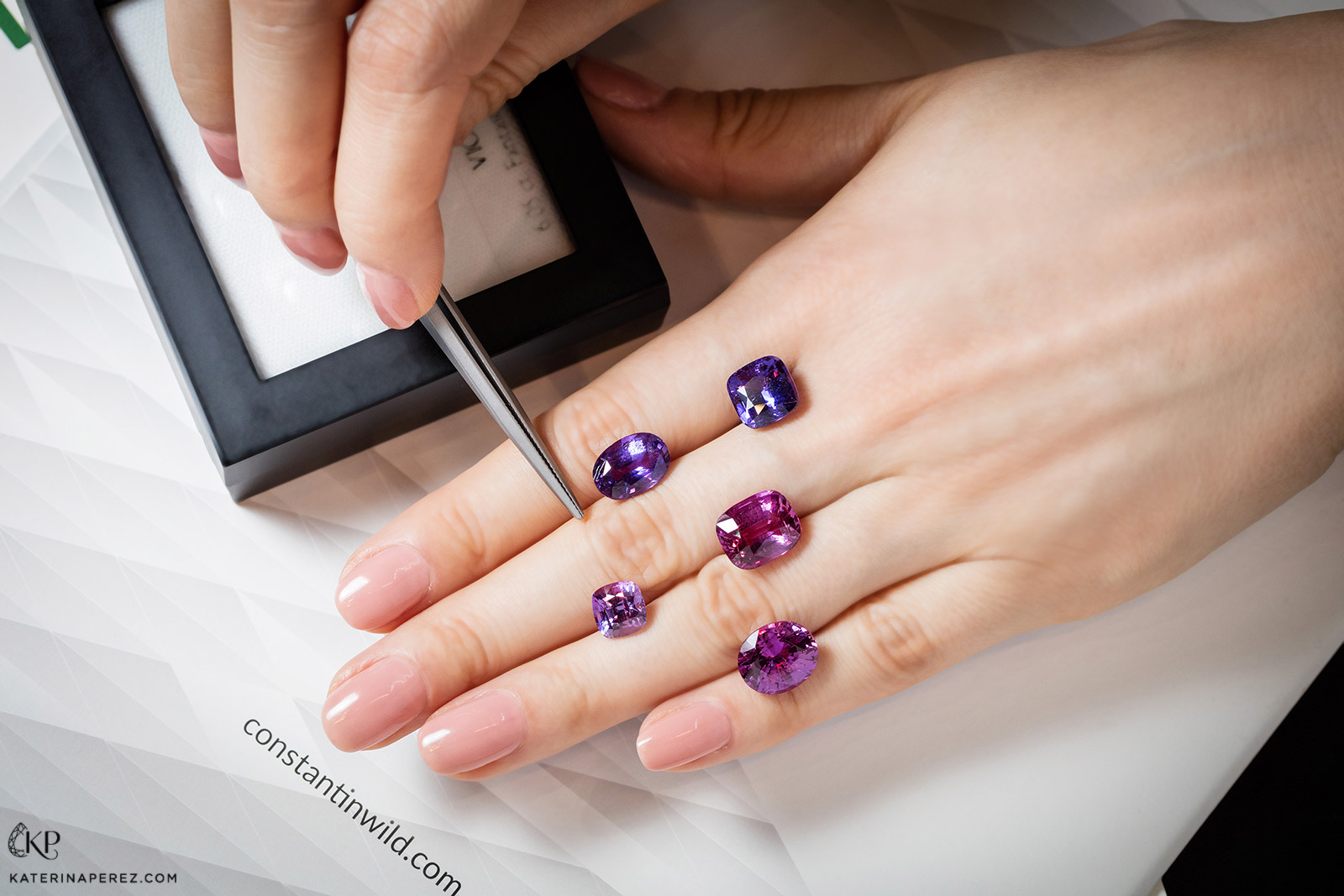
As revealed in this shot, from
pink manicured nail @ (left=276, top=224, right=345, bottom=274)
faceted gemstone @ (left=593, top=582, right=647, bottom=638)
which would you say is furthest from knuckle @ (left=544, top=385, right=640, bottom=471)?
pink manicured nail @ (left=276, top=224, right=345, bottom=274)

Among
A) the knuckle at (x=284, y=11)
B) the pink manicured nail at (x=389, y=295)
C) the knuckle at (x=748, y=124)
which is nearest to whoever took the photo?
the knuckle at (x=284, y=11)

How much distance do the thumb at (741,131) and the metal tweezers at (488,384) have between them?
261 mm

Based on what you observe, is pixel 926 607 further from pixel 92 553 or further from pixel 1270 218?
pixel 92 553

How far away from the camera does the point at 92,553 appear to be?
2.57 ft

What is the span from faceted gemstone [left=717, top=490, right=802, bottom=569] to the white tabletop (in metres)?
0.19

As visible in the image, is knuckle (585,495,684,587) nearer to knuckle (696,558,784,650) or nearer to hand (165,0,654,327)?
knuckle (696,558,784,650)

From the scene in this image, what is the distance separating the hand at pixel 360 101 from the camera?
50 cm

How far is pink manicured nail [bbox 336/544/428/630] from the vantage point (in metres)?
0.73

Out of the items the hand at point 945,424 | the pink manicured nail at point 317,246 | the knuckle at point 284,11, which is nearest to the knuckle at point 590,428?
the hand at point 945,424

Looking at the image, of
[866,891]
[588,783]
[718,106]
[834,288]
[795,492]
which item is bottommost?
[866,891]

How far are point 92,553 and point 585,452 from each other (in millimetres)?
448

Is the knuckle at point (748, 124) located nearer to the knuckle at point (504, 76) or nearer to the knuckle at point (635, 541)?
the knuckle at point (504, 76)

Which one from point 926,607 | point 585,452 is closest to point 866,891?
point 926,607

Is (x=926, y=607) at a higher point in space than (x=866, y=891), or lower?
higher
